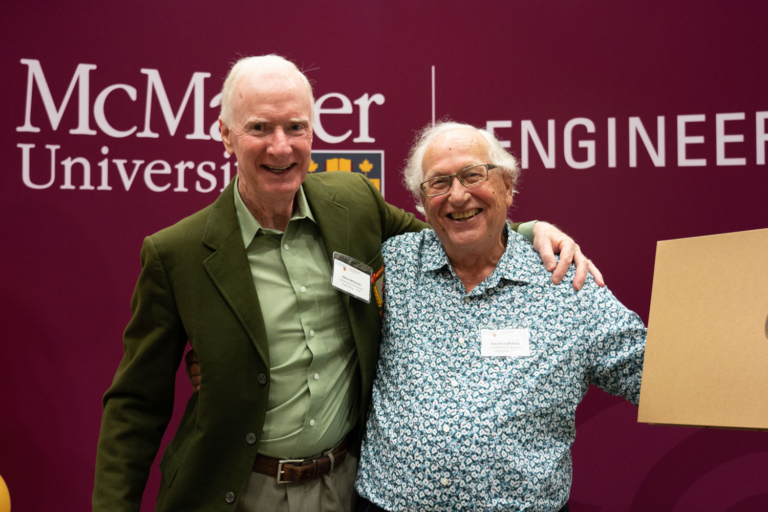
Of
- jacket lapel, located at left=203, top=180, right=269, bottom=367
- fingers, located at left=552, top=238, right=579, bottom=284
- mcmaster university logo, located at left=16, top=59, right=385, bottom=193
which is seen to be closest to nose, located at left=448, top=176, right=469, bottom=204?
fingers, located at left=552, top=238, right=579, bottom=284

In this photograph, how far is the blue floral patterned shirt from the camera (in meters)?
1.78

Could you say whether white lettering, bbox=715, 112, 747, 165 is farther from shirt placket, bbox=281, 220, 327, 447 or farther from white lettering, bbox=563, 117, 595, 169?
shirt placket, bbox=281, 220, 327, 447

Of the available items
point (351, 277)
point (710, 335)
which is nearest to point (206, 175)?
point (351, 277)

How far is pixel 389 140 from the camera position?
10.6 feet

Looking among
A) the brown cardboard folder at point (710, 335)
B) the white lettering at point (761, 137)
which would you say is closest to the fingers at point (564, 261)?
the brown cardboard folder at point (710, 335)

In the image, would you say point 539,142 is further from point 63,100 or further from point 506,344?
point 63,100

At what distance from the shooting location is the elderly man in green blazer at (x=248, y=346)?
6.05 feet

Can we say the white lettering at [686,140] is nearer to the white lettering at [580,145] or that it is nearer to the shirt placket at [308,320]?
the white lettering at [580,145]

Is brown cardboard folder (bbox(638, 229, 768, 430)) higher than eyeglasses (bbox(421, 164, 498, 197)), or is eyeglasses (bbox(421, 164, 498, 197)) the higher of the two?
eyeglasses (bbox(421, 164, 498, 197))

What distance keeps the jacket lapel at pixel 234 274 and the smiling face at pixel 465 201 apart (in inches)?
24.9

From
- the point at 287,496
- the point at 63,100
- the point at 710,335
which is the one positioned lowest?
the point at 287,496

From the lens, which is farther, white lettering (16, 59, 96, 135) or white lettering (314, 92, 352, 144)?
white lettering (314, 92, 352, 144)

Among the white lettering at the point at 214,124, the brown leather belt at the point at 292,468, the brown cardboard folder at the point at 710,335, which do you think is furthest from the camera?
the white lettering at the point at 214,124

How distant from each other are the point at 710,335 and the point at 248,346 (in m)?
1.21
